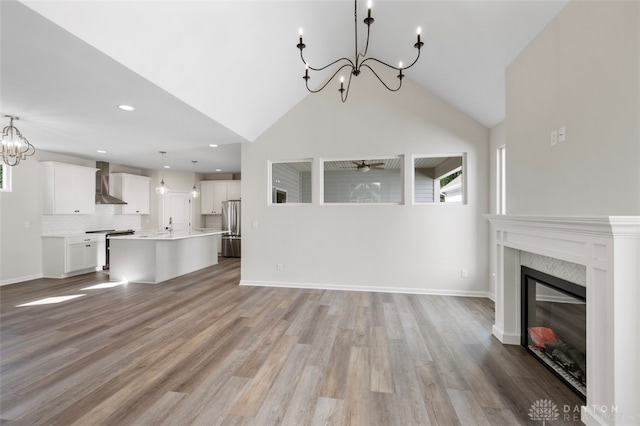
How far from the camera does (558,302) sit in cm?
223

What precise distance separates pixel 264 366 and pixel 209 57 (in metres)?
3.10

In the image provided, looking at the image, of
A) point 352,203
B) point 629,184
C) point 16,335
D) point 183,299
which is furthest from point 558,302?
point 16,335

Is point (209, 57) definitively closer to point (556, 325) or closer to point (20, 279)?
point (556, 325)

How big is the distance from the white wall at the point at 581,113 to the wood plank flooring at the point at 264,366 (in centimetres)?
146

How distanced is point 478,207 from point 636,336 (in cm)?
294

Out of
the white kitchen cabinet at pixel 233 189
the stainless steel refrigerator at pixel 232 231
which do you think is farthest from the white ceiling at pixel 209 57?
the white kitchen cabinet at pixel 233 189

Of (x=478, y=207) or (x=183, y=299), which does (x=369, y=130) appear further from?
(x=183, y=299)

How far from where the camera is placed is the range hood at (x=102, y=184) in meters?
6.53

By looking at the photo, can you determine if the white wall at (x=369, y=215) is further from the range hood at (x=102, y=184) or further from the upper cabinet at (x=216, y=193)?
the range hood at (x=102, y=184)

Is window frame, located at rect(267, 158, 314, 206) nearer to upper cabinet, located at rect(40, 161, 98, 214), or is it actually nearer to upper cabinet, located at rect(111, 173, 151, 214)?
upper cabinet, located at rect(40, 161, 98, 214)

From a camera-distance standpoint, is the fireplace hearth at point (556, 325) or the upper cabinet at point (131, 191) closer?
the fireplace hearth at point (556, 325)

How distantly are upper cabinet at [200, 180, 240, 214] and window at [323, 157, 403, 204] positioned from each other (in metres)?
4.63

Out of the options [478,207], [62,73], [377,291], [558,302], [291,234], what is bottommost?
[377,291]

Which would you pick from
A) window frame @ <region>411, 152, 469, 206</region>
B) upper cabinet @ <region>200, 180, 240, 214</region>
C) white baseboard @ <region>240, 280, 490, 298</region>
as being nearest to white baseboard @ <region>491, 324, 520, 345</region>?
white baseboard @ <region>240, 280, 490, 298</region>
